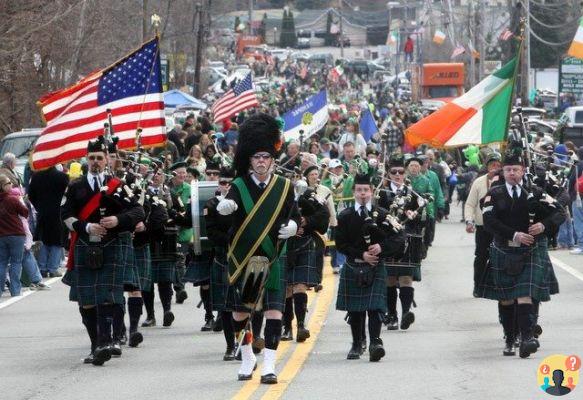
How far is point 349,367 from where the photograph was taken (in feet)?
45.8

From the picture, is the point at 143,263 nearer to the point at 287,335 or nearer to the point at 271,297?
the point at 287,335

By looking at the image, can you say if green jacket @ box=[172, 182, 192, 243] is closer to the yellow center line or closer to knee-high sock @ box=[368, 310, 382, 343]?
the yellow center line

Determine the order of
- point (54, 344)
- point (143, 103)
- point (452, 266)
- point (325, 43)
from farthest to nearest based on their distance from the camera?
1. point (325, 43)
2. point (452, 266)
3. point (143, 103)
4. point (54, 344)

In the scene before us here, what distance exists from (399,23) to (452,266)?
138557mm

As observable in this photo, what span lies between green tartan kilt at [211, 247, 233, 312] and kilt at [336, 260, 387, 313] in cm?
100

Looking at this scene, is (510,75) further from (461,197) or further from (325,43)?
(325,43)

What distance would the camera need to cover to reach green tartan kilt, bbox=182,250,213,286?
54.5 feet

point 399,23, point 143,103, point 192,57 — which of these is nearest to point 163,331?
Answer: point 143,103

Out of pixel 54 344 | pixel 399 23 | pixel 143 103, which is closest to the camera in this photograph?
pixel 54 344

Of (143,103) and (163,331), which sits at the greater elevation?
(143,103)

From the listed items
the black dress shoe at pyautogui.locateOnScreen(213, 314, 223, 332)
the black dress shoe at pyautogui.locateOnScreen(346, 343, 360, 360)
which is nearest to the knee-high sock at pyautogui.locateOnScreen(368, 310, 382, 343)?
the black dress shoe at pyautogui.locateOnScreen(346, 343, 360, 360)

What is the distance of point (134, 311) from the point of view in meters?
15.9

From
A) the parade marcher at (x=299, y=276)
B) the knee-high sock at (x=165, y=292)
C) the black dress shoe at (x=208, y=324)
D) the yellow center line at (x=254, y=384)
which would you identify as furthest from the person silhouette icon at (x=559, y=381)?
the knee-high sock at (x=165, y=292)

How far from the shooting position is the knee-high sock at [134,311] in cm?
1584
